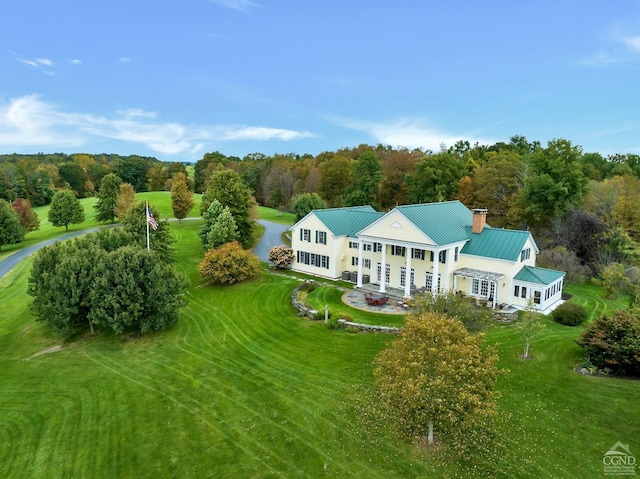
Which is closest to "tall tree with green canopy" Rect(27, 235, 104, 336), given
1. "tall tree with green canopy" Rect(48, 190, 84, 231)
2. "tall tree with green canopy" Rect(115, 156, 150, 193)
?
"tall tree with green canopy" Rect(48, 190, 84, 231)

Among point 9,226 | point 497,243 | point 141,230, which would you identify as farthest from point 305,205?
point 9,226

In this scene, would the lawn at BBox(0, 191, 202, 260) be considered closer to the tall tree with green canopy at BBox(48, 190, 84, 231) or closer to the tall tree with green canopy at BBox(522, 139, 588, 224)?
the tall tree with green canopy at BBox(48, 190, 84, 231)

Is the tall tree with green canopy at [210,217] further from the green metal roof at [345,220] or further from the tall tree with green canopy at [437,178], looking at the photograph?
the tall tree with green canopy at [437,178]

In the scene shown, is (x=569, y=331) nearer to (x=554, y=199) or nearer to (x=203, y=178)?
(x=554, y=199)

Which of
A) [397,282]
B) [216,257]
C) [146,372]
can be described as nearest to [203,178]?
[216,257]

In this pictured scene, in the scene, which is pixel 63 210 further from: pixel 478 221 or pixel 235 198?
pixel 478 221
